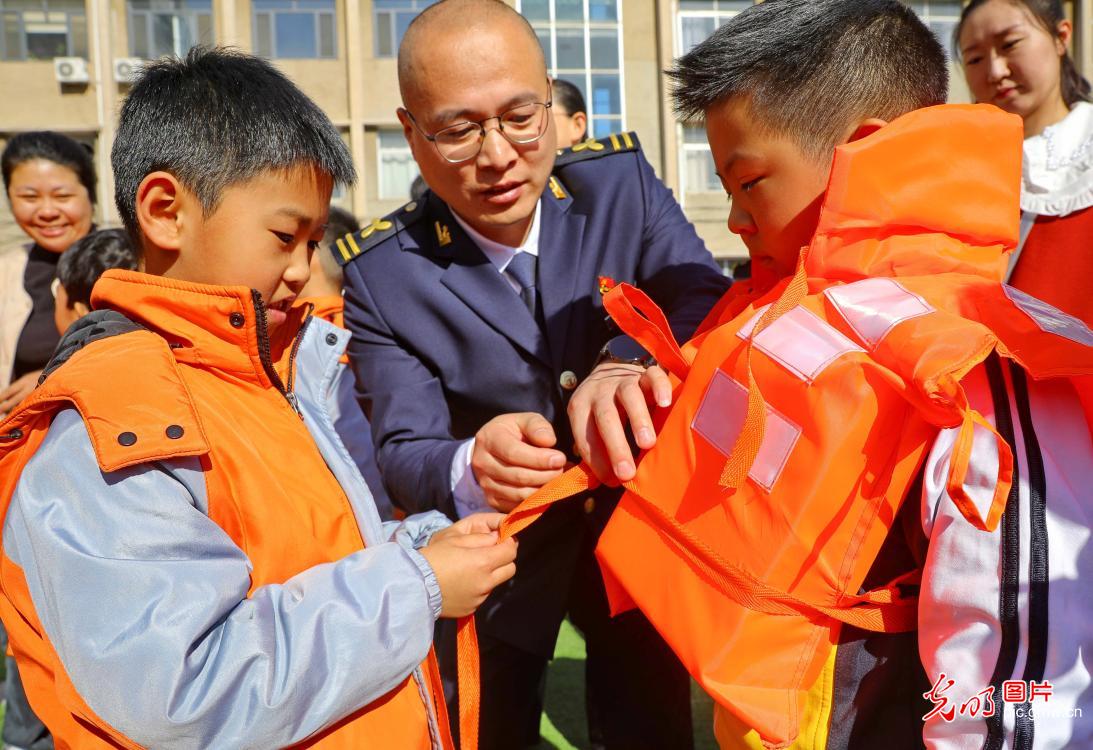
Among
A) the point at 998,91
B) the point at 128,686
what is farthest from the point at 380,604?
the point at 998,91

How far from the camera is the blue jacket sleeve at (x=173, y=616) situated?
3.74 ft

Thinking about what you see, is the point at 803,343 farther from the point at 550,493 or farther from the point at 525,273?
the point at 525,273

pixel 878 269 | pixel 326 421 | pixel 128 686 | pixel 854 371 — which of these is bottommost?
pixel 128 686

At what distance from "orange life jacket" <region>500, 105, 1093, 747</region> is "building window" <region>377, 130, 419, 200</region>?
14819 mm

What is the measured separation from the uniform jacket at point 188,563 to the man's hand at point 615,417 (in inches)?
13.1

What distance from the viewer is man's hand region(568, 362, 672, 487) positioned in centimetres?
142

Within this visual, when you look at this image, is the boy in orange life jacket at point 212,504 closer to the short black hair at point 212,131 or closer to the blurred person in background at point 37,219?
the short black hair at point 212,131

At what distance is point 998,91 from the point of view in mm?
2750

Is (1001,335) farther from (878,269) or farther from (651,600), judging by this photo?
(651,600)

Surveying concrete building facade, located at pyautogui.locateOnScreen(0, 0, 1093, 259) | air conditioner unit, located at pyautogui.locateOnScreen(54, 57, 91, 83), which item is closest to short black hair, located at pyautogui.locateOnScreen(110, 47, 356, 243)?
concrete building facade, located at pyautogui.locateOnScreen(0, 0, 1093, 259)

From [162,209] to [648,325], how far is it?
0.81m

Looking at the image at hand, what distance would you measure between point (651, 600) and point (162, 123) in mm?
1107

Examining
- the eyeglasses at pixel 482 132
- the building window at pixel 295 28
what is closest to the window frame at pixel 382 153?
the building window at pixel 295 28

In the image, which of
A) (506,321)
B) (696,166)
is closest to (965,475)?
(506,321)
